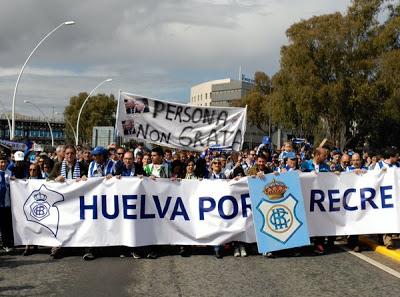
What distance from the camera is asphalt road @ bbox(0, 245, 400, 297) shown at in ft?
20.5

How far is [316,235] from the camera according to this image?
29.0 feet

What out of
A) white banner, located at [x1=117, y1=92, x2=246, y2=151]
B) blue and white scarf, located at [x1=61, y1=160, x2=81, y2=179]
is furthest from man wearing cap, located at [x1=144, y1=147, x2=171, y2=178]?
white banner, located at [x1=117, y1=92, x2=246, y2=151]

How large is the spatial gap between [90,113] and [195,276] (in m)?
81.2

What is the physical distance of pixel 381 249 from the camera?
8828 mm

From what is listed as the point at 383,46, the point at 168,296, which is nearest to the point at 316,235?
the point at 168,296

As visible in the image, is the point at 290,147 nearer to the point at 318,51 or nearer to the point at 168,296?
the point at 168,296

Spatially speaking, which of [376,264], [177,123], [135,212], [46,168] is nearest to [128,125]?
[177,123]

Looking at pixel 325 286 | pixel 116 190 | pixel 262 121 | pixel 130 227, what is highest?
pixel 262 121

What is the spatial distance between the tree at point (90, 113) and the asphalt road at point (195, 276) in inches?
3095

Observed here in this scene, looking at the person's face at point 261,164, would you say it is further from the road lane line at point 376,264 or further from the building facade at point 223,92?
the building facade at point 223,92

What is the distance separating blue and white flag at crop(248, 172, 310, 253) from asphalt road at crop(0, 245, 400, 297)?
273 millimetres

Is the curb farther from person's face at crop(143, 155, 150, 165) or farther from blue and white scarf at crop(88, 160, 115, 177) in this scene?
blue and white scarf at crop(88, 160, 115, 177)

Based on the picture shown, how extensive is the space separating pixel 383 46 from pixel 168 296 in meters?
36.2

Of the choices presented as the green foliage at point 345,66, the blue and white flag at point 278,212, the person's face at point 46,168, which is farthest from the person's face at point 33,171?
the green foliage at point 345,66
